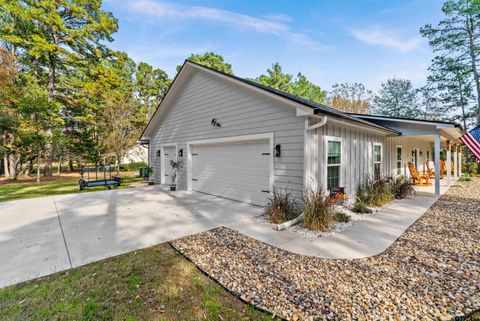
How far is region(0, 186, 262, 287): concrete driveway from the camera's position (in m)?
3.26

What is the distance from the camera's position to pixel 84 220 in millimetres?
5176

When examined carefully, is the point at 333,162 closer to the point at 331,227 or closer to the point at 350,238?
the point at 331,227

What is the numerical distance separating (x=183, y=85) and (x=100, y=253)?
7.48 metres

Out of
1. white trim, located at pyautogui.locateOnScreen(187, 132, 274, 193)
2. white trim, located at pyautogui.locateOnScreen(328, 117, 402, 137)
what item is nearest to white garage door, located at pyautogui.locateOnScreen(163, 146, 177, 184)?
white trim, located at pyautogui.locateOnScreen(187, 132, 274, 193)

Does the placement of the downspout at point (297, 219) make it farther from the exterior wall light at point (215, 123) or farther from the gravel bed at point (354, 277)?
the exterior wall light at point (215, 123)

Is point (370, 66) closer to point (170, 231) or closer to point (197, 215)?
point (197, 215)

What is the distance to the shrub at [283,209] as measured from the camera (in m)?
4.91

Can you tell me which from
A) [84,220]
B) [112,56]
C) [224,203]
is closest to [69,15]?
[112,56]

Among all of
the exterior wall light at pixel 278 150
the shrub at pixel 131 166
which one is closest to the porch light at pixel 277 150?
the exterior wall light at pixel 278 150

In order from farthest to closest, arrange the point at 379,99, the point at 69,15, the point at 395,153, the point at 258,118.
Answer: the point at 379,99
the point at 69,15
the point at 395,153
the point at 258,118

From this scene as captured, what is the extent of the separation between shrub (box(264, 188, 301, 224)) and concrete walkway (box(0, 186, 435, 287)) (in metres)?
0.32

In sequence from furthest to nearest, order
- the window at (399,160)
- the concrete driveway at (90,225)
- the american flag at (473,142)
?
1. the window at (399,160)
2. the american flag at (473,142)
3. the concrete driveway at (90,225)

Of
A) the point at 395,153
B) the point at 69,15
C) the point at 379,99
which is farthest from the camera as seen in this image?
the point at 379,99

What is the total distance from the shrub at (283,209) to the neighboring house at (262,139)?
1.37ft
